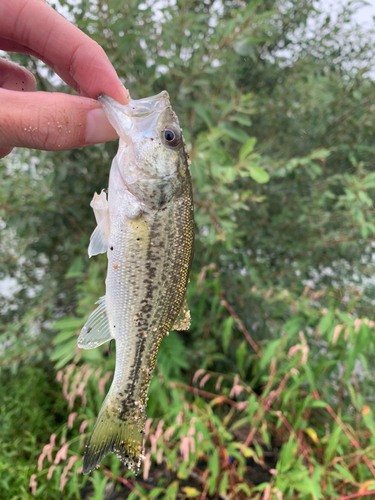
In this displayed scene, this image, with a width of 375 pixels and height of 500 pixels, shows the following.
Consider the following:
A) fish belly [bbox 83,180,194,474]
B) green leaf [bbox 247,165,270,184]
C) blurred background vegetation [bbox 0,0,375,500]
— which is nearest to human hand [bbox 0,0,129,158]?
fish belly [bbox 83,180,194,474]

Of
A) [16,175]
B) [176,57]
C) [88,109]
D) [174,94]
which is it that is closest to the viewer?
[88,109]

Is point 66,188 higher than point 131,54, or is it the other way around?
point 131,54

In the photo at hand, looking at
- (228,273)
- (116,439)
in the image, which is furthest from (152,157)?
(228,273)

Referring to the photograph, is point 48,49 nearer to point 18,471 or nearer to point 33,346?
point 33,346

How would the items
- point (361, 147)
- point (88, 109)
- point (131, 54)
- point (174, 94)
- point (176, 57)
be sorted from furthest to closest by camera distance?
point (361, 147) → point (174, 94) → point (131, 54) → point (176, 57) → point (88, 109)

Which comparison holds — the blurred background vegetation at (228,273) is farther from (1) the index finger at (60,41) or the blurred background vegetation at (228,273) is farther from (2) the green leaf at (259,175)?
(1) the index finger at (60,41)

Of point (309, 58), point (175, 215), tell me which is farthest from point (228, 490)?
point (309, 58)

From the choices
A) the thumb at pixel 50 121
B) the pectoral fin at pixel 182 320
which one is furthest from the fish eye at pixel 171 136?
the pectoral fin at pixel 182 320
